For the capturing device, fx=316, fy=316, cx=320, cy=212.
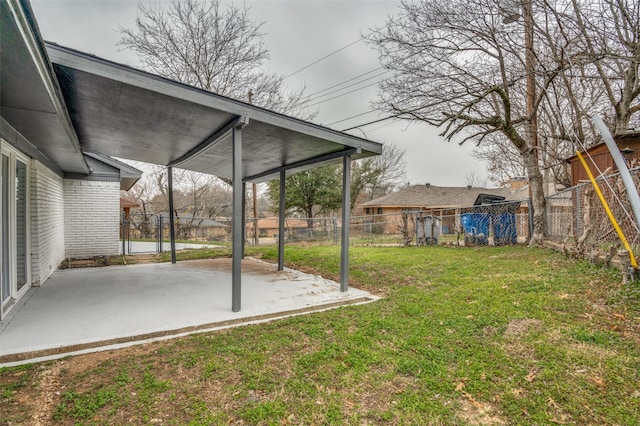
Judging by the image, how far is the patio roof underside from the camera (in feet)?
9.45

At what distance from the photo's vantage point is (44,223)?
5551mm

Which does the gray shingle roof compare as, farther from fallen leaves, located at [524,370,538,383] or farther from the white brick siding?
fallen leaves, located at [524,370,538,383]

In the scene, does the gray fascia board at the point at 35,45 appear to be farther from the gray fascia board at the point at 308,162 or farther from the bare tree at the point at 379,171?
the bare tree at the point at 379,171

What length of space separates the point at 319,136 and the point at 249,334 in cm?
263

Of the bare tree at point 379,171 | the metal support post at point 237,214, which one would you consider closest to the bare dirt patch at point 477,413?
the metal support post at point 237,214

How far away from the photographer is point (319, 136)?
4312mm

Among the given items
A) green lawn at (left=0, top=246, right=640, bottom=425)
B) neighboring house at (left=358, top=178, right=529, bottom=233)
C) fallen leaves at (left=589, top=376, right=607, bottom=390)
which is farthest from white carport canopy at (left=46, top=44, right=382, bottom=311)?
neighboring house at (left=358, top=178, right=529, bottom=233)

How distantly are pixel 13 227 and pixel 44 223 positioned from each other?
5.29ft

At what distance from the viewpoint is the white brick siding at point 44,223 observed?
16.3 ft

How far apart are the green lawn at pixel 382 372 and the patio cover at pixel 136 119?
130 cm

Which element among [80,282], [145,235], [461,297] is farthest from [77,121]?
[145,235]

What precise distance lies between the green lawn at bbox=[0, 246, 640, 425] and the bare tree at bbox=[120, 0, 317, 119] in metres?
12.3

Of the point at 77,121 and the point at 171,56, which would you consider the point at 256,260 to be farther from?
the point at 171,56

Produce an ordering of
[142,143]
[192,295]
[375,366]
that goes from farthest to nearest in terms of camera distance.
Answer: [142,143] < [192,295] < [375,366]
